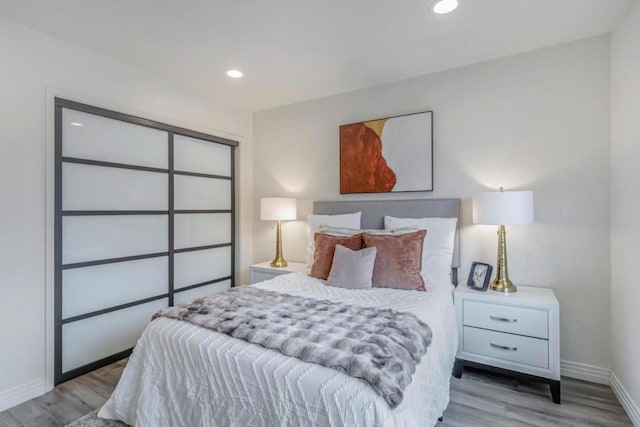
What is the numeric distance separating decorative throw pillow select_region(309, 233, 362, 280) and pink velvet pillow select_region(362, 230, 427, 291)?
0.15 meters

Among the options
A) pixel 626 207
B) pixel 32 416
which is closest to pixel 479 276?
pixel 626 207

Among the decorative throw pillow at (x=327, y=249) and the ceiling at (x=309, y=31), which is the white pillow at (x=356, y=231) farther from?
the ceiling at (x=309, y=31)

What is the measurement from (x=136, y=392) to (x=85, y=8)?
90.8 inches

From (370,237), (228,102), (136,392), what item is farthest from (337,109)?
(136,392)

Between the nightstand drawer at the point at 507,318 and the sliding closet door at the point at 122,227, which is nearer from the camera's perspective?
the nightstand drawer at the point at 507,318

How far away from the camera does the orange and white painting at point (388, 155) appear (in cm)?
291

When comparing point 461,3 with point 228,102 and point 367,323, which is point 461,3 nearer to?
point 367,323

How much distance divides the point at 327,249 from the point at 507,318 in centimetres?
139

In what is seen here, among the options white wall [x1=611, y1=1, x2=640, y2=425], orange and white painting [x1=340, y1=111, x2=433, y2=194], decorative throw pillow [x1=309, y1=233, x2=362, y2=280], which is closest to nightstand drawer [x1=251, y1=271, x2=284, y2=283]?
decorative throw pillow [x1=309, y1=233, x2=362, y2=280]

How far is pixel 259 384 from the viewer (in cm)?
129

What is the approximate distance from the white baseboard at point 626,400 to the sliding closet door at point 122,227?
3556 millimetres

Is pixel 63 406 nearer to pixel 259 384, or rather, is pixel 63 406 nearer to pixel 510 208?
pixel 259 384

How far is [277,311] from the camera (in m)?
1.79

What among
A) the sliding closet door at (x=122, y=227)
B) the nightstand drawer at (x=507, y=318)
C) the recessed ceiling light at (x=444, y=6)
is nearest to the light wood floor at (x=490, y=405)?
the sliding closet door at (x=122, y=227)
